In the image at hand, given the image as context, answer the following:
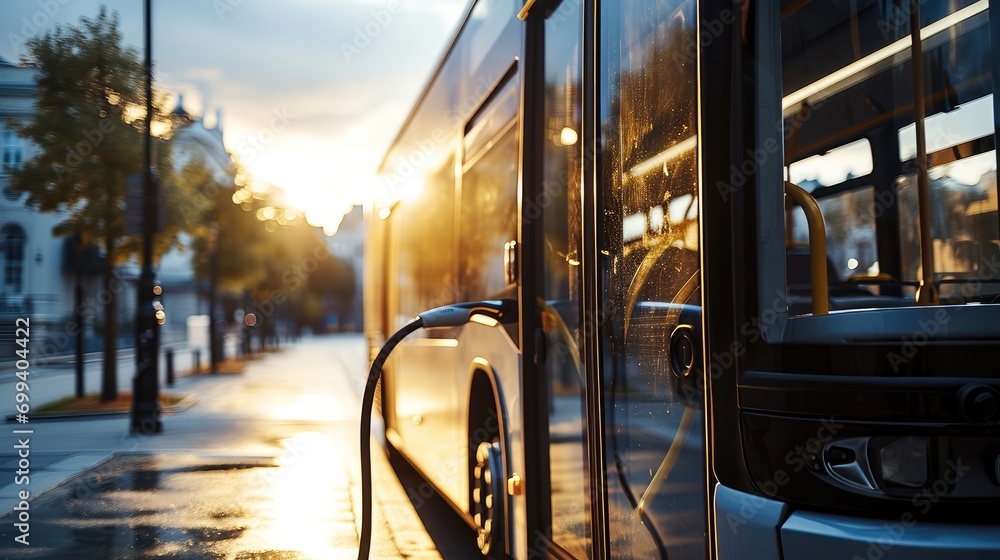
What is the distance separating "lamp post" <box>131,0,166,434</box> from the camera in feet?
39.9

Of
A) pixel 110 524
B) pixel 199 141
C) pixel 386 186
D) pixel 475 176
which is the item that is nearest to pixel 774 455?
pixel 475 176

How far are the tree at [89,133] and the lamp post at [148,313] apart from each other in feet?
2.32

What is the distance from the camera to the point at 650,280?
298 centimetres

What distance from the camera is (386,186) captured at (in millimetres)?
9977

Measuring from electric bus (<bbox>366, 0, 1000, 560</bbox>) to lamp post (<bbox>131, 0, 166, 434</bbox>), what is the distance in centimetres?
791

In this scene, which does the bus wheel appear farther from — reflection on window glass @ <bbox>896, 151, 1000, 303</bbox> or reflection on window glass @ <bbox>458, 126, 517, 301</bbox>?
reflection on window glass @ <bbox>896, 151, 1000, 303</bbox>

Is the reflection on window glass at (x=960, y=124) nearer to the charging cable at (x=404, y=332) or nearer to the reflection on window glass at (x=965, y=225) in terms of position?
the reflection on window glass at (x=965, y=225)

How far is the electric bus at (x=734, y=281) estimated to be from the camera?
2.28 metres

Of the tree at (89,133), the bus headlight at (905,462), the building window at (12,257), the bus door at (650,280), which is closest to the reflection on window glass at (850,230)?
the bus door at (650,280)

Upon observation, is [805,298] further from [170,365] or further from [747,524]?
[170,365]

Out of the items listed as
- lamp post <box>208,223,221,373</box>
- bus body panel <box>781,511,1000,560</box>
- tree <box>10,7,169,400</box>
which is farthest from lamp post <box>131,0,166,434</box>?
lamp post <box>208,223,221,373</box>

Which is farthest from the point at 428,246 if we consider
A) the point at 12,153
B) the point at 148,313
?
the point at 12,153

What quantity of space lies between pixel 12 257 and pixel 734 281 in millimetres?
8422

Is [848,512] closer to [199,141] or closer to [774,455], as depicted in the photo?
[774,455]
